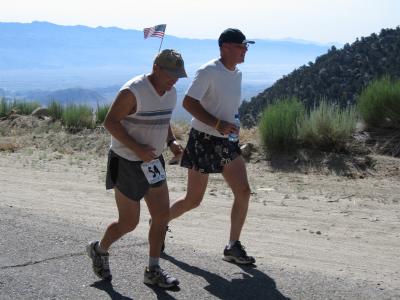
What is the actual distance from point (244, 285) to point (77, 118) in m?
12.1

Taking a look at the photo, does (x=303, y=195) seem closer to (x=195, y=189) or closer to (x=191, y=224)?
(x=191, y=224)

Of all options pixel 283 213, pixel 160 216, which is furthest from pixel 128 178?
pixel 283 213

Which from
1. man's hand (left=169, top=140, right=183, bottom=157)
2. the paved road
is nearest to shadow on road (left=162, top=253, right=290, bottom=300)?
the paved road

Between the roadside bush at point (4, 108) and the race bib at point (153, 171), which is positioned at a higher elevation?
the race bib at point (153, 171)

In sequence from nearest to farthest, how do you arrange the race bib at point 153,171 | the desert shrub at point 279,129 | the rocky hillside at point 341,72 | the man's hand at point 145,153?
the man's hand at point 145,153 < the race bib at point 153,171 < the desert shrub at point 279,129 < the rocky hillside at point 341,72

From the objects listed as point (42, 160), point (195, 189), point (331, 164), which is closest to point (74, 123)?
point (42, 160)

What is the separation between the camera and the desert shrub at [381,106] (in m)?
12.6

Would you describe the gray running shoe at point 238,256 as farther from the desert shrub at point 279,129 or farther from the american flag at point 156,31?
the american flag at point 156,31

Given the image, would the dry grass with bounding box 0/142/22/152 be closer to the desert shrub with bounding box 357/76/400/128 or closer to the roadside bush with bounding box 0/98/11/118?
the roadside bush with bounding box 0/98/11/118

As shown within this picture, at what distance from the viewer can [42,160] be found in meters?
13.1

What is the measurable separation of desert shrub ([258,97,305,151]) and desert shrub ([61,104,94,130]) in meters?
5.39

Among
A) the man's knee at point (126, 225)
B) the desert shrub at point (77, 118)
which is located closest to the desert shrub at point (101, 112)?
the desert shrub at point (77, 118)

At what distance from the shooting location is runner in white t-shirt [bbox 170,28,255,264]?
5551mm

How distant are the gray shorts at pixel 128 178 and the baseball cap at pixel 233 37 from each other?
1.37 m
